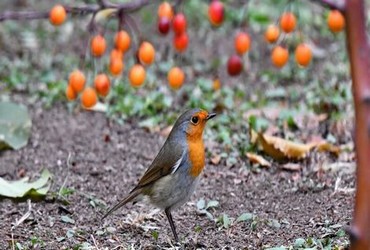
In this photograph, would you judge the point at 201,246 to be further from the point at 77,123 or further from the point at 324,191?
the point at 77,123

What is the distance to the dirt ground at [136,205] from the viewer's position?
4406 millimetres

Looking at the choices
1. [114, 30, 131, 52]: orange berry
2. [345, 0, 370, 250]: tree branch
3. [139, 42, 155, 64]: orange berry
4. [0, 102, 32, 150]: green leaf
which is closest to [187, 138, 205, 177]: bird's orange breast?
[139, 42, 155, 64]: orange berry

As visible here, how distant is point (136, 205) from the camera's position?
5066mm

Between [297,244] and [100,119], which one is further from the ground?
[297,244]

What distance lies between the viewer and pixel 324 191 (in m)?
5.01

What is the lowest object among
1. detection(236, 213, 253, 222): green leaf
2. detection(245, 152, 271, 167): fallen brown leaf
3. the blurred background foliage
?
the blurred background foliage

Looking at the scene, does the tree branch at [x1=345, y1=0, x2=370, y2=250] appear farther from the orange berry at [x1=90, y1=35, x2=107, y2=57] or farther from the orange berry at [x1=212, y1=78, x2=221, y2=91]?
the orange berry at [x1=212, y1=78, x2=221, y2=91]

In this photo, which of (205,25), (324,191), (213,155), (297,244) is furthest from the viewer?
(205,25)

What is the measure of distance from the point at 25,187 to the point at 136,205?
0.65 m

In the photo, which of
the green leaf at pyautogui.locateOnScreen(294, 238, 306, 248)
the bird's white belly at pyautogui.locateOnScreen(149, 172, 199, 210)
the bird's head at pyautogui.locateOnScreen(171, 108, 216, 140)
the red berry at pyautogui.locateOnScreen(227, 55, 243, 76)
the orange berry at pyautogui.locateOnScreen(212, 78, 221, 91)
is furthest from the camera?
the orange berry at pyautogui.locateOnScreen(212, 78, 221, 91)

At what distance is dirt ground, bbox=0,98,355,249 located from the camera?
173 inches

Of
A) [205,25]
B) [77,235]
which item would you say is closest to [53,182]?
[77,235]

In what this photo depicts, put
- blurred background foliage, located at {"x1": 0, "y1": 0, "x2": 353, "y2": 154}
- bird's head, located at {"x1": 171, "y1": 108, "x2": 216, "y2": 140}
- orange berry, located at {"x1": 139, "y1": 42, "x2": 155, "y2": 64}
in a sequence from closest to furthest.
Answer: bird's head, located at {"x1": 171, "y1": 108, "x2": 216, "y2": 140}
orange berry, located at {"x1": 139, "y1": 42, "x2": 155, "y2": 64}
blurred background foliage, located at {"x1": 0, "y1": 0, "x2": 353, "y2": 154}

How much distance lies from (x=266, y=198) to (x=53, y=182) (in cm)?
127
